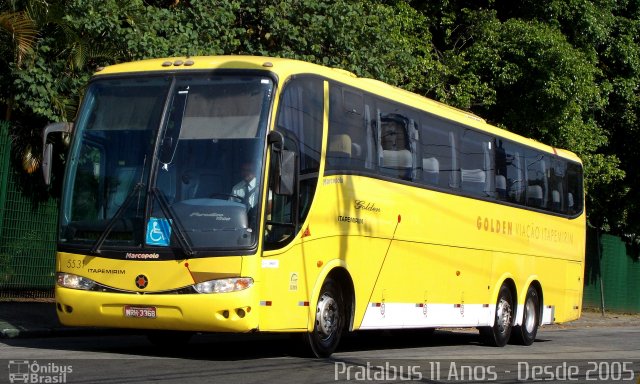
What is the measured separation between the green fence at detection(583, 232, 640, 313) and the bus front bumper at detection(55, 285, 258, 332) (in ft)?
85.9

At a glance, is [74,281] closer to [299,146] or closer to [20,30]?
[299,146]

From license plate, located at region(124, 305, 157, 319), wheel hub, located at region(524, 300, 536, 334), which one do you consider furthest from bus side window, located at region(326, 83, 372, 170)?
wheel hub, located at region(524, 300, 536, 334)

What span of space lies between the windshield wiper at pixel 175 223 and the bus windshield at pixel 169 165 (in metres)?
0.01

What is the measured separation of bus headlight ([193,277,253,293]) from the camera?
11500 millimetres

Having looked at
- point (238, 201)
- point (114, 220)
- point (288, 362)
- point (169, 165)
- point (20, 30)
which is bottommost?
point (288, 362)

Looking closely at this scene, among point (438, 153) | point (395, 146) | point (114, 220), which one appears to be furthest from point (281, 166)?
point (438, 153)

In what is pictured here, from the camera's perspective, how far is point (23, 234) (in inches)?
738

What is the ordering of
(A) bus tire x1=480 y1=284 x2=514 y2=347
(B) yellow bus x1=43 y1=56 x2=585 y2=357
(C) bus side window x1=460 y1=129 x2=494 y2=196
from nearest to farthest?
(B) yellow bus x1=43 y1=56 x2=585 y2=357
(C) bus side window x1=460 y1=129 x2=494 y2=196
(A) bus tire x1=480 y1=284 x2=514 y2=347

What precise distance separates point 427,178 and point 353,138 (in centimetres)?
247

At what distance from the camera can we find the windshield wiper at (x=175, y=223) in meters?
11.6

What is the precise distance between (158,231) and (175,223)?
234 millimetres

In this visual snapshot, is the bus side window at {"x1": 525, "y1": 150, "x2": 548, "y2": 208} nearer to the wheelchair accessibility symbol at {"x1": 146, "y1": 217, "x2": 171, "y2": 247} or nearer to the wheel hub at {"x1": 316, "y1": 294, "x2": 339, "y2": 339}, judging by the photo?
the wheel hub at {"x1": 316, "y1": 294, "x2": 339, "y2": 339}

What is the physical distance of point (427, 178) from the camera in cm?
1586

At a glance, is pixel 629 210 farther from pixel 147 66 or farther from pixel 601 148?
pixel 147 66
